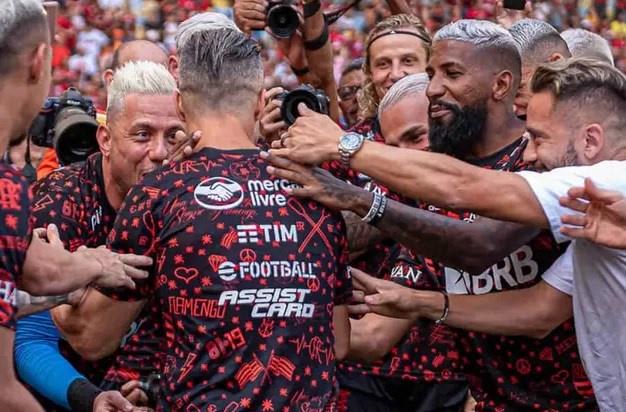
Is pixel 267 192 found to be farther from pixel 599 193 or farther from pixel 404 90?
pixel 404 90

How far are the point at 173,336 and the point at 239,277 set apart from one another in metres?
0.29

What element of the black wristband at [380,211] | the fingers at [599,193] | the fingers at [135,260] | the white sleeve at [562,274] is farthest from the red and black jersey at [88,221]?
the fingers at [599,193]

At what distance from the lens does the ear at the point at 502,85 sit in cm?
529

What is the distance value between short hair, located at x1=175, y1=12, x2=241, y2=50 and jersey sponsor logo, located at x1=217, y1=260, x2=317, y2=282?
2.48 feet

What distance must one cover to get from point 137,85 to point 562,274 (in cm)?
177

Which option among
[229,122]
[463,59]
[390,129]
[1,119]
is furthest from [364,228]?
[1,119]

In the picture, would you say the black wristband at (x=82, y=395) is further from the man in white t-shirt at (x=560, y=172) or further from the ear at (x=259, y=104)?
the ear at (x=259, y=104)

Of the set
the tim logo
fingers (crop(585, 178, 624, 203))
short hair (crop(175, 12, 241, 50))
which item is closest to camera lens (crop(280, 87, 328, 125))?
short hair (crop(175, 12, 241, 50))

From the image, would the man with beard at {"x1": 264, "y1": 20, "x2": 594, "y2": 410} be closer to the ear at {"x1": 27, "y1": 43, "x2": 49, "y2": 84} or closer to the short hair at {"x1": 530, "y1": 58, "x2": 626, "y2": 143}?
the short hair at {"x1": 530, "y1": 58, "x2": 626, "y2": 143}

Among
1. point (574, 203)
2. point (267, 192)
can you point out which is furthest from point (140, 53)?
point (574, 203)

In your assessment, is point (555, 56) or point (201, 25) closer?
point (201, 25)

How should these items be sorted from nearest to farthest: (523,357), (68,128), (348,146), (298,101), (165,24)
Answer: (348,146), (298,101), (523,357), (68,128), (165,24)

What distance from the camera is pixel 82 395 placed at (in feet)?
15.5

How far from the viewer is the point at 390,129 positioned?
5848mm
